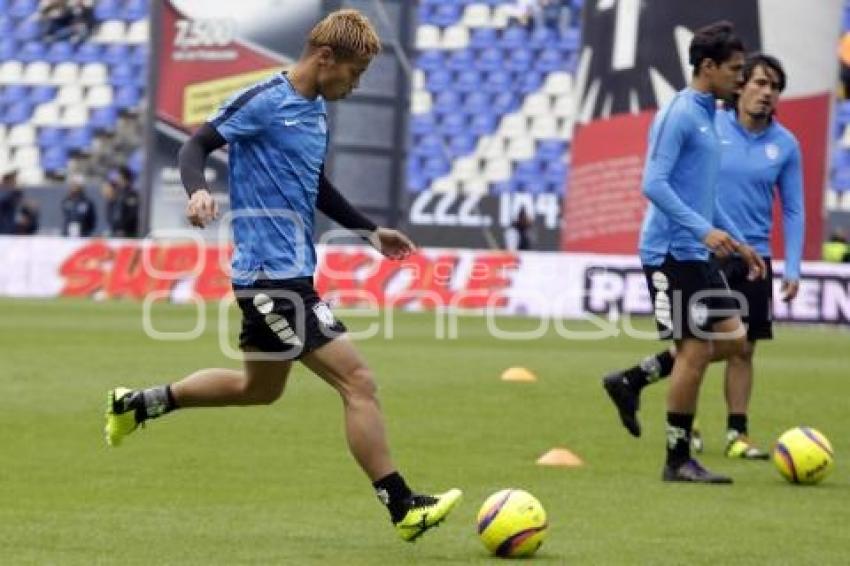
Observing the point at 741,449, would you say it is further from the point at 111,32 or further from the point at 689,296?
the point at 111,32

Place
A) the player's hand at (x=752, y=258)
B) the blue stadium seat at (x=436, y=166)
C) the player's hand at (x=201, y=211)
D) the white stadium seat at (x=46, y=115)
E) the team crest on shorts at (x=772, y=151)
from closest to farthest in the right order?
1. the player's hand at (x=201, y=211)
2. the player's hand at (x=752, y=258)
3. the team crest on shorts at (x=772, y=151)
4. the blue stadium seat at (x=436, y=166)
5. the white stadium seat at (x=46, y=115)

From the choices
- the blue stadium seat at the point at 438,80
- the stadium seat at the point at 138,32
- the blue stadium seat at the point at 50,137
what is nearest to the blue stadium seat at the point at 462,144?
the blue stadium seat at the point at 438,80

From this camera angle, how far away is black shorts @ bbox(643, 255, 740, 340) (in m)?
10.6

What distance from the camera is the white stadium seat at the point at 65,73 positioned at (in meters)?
47.4

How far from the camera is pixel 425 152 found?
1804 inches

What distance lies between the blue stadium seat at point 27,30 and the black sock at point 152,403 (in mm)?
40165

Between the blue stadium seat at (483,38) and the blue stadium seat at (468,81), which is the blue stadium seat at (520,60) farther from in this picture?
the blue stadium seat at (468,81)

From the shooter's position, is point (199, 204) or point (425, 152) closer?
point (199, 204)

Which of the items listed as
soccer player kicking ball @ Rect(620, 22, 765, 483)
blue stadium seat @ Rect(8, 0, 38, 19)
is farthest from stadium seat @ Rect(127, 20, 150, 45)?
soccer player kicking ball @ Rect(620, 22, 765, 483)

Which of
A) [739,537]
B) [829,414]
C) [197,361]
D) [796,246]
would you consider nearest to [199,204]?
[739,537]

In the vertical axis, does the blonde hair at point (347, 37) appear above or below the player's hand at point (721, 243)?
above

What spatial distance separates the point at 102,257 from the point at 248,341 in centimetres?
2295

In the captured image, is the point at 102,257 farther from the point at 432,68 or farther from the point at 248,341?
the point at 248,341

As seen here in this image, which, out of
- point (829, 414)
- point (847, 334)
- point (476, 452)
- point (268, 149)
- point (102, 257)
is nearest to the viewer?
point (268, 149)
